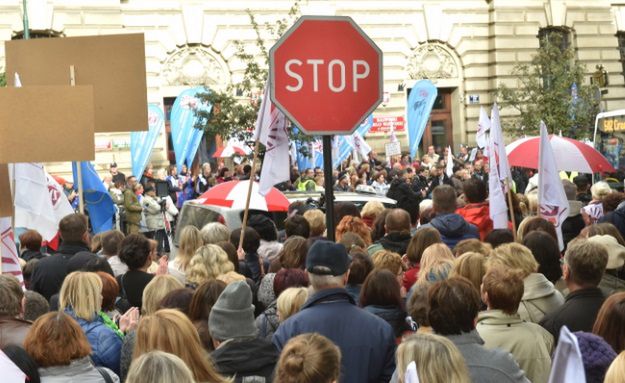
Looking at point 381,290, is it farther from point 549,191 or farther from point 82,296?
point 549,191

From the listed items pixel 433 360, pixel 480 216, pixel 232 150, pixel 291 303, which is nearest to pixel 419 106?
pixel 232 150

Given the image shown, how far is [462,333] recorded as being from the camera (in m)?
5.84

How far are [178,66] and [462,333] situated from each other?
91.1ft

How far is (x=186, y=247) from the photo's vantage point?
1028cm

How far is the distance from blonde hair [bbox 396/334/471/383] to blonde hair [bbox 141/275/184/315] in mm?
3037

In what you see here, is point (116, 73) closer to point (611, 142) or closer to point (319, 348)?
point (319, 348)

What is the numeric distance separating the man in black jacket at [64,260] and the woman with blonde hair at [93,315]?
1.98 m

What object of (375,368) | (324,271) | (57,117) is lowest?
(375,368)

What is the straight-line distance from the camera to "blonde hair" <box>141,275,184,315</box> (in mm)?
7730

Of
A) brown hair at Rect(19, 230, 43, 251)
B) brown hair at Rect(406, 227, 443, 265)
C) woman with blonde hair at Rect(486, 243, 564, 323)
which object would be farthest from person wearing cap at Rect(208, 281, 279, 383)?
brown hair at Rect(19, 230, 43, 251)

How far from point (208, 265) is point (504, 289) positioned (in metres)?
2.91

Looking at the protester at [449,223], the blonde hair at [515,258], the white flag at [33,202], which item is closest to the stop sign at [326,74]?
the blonde hair at [515,258]

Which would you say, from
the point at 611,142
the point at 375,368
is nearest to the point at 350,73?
the point at 375,368

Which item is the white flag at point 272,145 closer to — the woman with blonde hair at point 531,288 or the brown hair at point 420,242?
the brown hair at point 420,242
